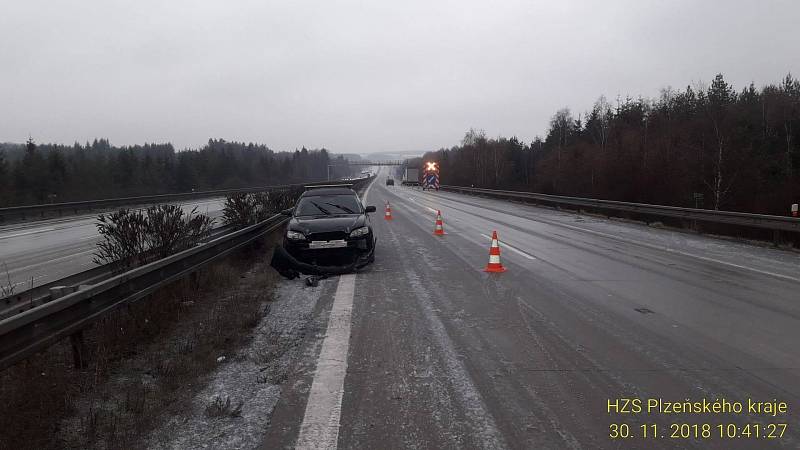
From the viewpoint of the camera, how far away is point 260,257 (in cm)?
1193

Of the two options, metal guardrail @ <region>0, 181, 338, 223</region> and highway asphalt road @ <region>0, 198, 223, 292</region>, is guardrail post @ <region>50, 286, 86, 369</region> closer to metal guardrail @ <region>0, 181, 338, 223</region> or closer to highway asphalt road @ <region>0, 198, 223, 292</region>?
highway asphalt road @ <region>0, 198, 223, 292</region>

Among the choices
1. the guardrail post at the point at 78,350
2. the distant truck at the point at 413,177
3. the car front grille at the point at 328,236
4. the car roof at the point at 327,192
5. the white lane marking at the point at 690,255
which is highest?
the distant truck at the point at 413,177

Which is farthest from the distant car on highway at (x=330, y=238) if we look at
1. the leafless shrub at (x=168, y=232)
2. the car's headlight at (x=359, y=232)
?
the leafless shrub at (x=168, y=232)

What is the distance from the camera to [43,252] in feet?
41.7

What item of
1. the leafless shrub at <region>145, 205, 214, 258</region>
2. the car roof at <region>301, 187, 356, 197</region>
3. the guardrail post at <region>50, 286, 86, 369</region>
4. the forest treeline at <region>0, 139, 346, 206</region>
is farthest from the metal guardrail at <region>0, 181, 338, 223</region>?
the forest treeline at <region>0, 139, 346, 206</region>

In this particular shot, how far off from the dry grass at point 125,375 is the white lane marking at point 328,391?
640 millimetres

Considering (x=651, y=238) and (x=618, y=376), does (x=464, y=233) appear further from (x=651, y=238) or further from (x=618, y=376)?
(x=618, y=376)

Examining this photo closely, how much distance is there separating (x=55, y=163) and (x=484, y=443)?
83.7 metres

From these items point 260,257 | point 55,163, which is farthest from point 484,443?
point 55,163

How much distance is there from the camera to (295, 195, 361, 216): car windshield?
10.6m

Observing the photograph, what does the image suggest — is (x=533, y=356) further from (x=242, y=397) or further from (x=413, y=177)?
(x=413, y=177)

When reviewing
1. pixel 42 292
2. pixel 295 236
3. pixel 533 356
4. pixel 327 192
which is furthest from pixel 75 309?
pixel 327 192

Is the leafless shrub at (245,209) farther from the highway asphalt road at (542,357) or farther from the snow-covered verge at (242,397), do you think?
the snow-covered verge at (242,397)

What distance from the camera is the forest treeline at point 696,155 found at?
99.2 feet
